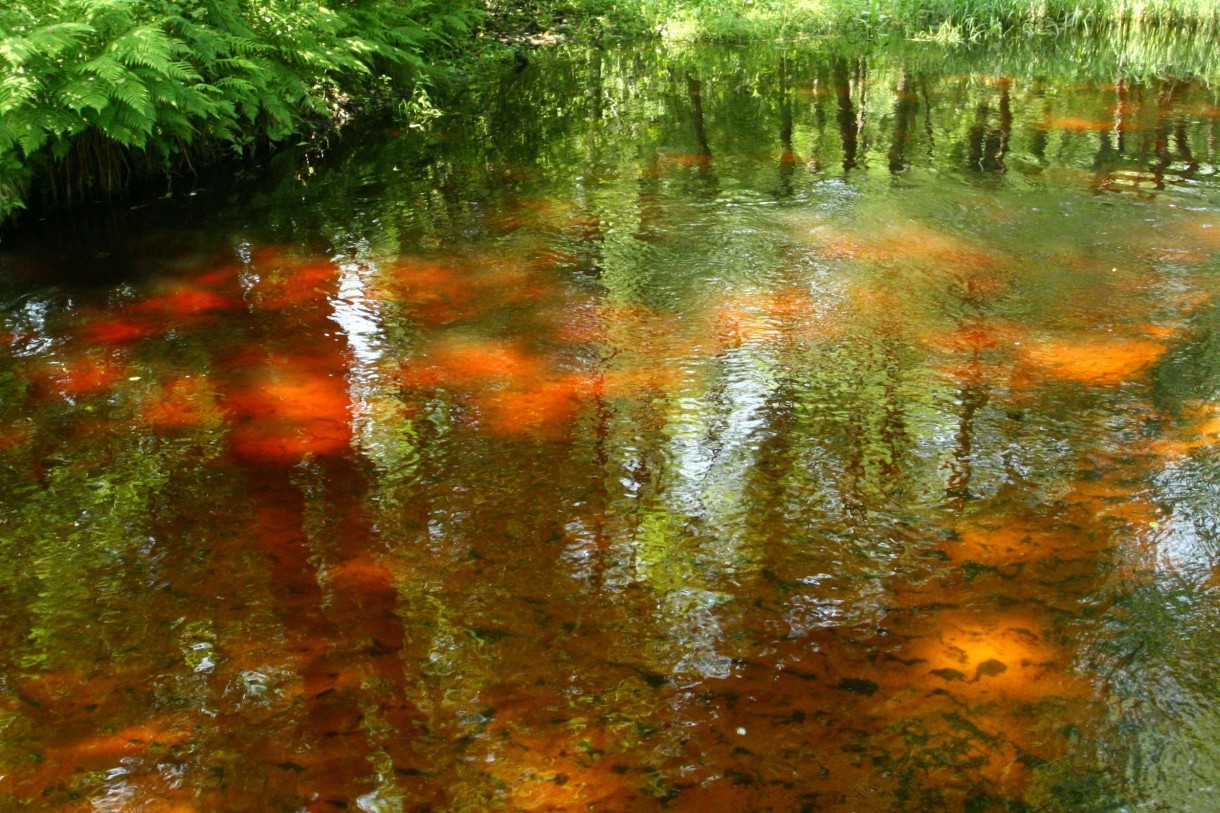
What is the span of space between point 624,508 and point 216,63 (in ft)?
24.5

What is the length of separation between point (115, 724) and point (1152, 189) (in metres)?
8.62

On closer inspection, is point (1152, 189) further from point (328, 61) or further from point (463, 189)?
point (328, 61)

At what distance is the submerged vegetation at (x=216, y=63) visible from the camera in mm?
7676

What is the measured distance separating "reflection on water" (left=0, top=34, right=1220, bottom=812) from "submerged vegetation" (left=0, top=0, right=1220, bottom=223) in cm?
101

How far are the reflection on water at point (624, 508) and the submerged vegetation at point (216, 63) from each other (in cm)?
101

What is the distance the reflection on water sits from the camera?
315 centimetres

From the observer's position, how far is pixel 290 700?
339cm

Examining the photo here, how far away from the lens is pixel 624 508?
4.41 metres

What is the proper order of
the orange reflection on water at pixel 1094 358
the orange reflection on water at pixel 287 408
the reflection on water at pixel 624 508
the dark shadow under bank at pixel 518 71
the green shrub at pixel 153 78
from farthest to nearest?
1. the dark shadow under bank at pixel 518 71
2. the green shrub at pixel 153 78
3. the orange reflection on water at pixel 1094 358
4. the orange reflection on water at pixel 287 408
5. the reflection on water at pixel 624 508

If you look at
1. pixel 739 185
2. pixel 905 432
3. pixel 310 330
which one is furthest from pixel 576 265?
pixel 905 432

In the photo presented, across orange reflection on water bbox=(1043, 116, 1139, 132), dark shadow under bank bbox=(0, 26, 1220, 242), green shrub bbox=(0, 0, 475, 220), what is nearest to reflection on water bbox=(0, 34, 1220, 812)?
green shrub bbox=(0, 0, 475, 220)

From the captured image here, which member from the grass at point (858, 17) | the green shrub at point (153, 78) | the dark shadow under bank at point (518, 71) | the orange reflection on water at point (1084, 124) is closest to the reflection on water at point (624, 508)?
the green shrub at point (153, 78)

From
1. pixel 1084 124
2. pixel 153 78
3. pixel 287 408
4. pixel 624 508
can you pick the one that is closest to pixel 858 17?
pixel 1084 124

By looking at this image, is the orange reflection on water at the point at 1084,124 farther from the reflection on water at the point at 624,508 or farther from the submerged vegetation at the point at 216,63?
the submerged vegetation at the point at 216,63
